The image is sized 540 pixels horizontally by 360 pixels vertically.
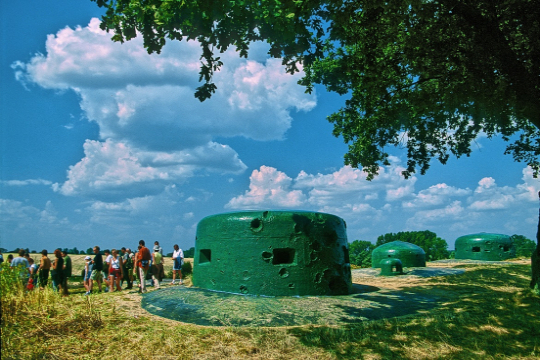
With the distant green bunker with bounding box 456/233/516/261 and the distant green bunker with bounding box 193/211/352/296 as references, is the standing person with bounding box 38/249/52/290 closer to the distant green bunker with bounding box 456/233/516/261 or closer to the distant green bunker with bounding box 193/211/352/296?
the distant green bunker with bounding box 193/211/352/296

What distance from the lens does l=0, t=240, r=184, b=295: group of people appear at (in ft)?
40.5

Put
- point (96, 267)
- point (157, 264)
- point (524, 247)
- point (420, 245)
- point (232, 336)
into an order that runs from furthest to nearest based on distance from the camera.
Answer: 1. point (420, 245)
2. point (524, 247)
3. point (157, 264)
4. point (96, 267)
5. point (232, 336)

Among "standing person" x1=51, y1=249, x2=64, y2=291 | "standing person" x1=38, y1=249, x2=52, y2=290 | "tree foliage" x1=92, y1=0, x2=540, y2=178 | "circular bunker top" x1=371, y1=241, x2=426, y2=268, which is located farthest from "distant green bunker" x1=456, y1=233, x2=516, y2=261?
"standing person" x1=38, y1=249, x2=52, y2=290

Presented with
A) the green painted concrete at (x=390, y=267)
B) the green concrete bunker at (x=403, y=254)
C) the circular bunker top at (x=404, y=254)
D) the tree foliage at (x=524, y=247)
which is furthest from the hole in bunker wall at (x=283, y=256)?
the tree foliage at (x=524, y=247)

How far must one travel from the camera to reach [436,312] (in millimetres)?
9852

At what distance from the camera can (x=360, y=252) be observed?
38156mm

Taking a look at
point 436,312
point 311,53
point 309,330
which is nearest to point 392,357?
point 309,330

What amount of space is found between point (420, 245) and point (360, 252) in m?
6.95

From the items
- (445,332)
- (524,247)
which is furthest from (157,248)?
(524,247)

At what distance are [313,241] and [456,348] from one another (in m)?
4.46

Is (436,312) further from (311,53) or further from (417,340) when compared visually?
(311,53)

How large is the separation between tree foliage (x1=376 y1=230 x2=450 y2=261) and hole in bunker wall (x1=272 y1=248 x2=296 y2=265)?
3105 cm

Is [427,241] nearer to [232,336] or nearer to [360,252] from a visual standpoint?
[360,252]

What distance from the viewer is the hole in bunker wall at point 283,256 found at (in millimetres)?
10891
